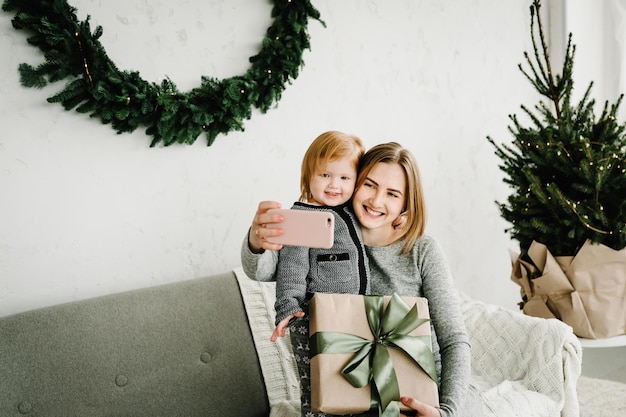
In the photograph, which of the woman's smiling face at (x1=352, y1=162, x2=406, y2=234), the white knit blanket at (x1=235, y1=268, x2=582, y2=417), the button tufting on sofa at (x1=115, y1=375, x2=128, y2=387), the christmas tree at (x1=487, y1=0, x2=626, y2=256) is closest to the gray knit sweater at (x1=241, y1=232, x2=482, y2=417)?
the woman's smiling face at (x1=352, y1=162, x2=406, y2=234)

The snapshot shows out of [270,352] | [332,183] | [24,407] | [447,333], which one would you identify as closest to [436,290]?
[447,333]

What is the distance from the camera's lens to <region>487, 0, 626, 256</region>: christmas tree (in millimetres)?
1862

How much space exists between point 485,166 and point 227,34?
153 cm

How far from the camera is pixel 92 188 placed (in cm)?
169

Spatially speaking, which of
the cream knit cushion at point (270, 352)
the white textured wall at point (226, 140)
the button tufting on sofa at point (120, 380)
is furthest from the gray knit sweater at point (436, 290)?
the white textured wall at point (226, 140)

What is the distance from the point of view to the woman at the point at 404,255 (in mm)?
1267

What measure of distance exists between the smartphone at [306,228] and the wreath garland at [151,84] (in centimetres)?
75

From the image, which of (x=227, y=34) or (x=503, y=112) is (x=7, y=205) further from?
(x=503, y=112)

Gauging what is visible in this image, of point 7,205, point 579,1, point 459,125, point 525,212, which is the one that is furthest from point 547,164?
point 7,205

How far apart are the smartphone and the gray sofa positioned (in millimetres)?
628

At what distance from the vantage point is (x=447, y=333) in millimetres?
1297

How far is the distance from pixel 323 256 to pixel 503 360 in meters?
0.80

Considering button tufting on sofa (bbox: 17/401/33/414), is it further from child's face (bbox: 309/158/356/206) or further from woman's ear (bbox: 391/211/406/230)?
woman's ear (bbox: 391/211/406/230)

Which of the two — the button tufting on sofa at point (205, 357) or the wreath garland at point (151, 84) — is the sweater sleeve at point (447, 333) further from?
the wreath garland at point (151, 84)
